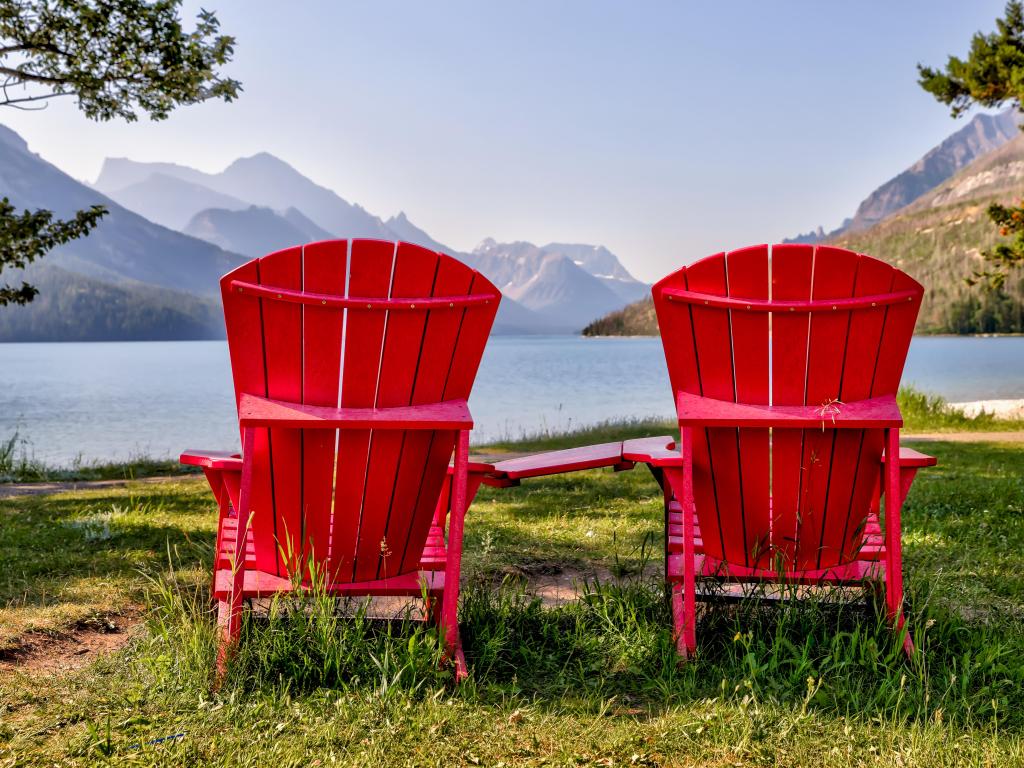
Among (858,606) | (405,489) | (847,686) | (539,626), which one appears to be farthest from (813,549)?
(405,489)

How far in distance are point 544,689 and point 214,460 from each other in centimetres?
126

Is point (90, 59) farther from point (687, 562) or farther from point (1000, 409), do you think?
point (1000, 409)

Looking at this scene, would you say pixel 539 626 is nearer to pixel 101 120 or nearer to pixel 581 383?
pixel 101 120

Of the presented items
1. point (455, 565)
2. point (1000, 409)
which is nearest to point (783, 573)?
point (455, 565)

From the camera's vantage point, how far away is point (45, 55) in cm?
757

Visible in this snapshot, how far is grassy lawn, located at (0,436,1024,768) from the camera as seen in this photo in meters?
2.01

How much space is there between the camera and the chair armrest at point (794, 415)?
252cm

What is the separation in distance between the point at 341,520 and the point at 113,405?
3769 centimetres

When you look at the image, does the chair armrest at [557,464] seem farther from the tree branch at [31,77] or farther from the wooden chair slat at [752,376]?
the tree branch at [31,77]

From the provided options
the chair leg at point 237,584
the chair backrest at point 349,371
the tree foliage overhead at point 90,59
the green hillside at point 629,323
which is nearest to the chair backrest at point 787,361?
the chair backrest at point 349,371

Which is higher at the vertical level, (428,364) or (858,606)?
(428,364)

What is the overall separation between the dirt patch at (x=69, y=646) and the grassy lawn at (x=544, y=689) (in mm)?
58

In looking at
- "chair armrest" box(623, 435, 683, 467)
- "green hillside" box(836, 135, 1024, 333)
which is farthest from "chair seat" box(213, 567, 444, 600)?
"green hillside" box(836, 135, 1024, 333)

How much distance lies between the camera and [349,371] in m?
2.45
